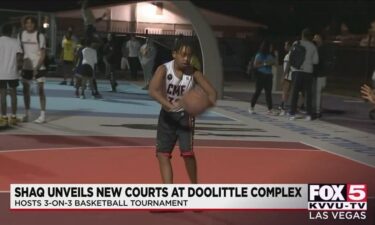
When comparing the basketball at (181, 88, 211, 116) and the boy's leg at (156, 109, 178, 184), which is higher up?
the basketball at (181, 88, 211, 116)

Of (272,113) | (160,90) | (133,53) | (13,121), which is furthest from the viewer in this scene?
(133,53)

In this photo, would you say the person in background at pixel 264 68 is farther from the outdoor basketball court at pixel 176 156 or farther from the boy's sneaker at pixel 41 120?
the boy's sneaker at pixel 41 120

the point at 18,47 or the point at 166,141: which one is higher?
the point at 18,47

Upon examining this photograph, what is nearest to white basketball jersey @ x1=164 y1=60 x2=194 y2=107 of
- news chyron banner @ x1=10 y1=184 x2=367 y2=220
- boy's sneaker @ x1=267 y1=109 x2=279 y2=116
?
news chyron banner @ x1=10 y1=184 x2=367 y2=220

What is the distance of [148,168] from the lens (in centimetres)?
918

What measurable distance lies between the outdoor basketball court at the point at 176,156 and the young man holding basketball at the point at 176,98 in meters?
0.63

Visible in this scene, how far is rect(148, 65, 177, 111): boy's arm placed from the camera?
6.64 m

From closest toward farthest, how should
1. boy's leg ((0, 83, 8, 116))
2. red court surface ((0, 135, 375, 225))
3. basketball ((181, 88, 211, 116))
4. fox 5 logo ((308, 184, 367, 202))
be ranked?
fox 5 logo ((308, 184, 367, 202)) < basketball ((181, 88, 211, 116)) < red court surface ((0, 135, 375, 225)) < boy's leg ((0, 83, 8, 116))

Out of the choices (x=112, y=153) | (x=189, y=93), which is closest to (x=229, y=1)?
(x=112, y=153)

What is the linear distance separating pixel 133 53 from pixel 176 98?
20362mm

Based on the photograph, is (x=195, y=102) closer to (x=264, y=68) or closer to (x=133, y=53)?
(x=264, y=68)

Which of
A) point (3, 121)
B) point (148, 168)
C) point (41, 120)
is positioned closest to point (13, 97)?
point (3, 121)

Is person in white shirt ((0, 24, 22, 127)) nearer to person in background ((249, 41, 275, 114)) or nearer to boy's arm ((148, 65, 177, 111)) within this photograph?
person in background ((249, 41, 275, 114))

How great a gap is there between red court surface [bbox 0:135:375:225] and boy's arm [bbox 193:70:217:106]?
1145 mm
